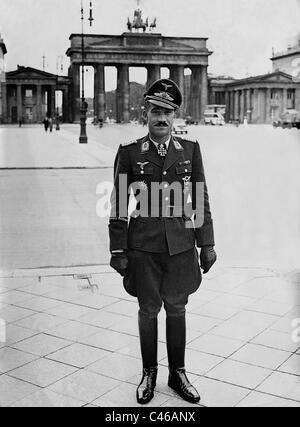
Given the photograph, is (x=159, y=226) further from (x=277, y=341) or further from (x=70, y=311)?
(x=70, y=311)

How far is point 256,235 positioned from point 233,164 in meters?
11.4

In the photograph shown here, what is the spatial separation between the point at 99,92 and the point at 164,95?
87.1 m

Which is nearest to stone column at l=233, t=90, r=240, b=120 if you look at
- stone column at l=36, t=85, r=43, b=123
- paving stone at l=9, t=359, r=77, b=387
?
stone column at l=36, t=85, r=43, b=123

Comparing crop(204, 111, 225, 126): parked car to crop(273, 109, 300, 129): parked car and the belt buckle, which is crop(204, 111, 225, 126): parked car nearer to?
crop(273, 109, 300, 129): parked car

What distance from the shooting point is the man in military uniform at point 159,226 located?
4301mm

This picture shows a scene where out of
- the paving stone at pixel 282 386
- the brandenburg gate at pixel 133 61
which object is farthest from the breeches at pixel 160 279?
the brandenburg gate at pixel 133 61

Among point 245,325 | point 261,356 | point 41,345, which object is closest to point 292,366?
point 261,356

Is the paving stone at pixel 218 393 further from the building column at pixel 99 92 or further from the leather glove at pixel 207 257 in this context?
the building column at pixel 99 92

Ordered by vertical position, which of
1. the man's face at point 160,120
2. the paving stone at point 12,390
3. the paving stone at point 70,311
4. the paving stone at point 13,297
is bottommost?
the paving stone at point 12,390

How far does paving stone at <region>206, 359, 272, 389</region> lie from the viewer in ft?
15.0

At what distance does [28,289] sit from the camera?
6.91 m

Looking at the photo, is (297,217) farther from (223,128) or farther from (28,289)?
(223,128)

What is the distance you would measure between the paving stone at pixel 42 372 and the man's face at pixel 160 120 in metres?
1.82

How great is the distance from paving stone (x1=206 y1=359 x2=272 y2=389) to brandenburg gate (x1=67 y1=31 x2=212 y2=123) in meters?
57.9
